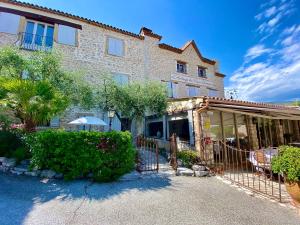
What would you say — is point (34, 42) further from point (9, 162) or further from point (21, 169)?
point (21, 169)

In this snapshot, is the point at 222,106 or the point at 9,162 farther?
the point at 222,106

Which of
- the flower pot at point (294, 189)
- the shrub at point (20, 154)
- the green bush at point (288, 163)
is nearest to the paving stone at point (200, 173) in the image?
the green bush at point (288, 163)

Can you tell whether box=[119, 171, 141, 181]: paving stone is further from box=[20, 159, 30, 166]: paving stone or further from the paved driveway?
box=[20, 159, 30, 166]: paving stone

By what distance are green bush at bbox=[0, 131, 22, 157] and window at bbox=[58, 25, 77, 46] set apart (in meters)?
10.6

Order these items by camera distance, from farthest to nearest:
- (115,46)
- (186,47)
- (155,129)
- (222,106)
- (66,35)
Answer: (186,47)
(115,46)
(66,35)
(155,129)
(222,106)

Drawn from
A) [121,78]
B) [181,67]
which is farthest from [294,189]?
Result: [181,67]

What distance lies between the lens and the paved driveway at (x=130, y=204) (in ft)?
16.6

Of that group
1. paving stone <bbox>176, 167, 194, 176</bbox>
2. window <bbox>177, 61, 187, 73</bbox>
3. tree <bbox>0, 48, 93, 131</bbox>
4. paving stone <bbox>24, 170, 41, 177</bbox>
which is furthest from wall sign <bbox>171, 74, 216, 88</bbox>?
paving stone <bbox>24, 170, 41, 177</bbox>

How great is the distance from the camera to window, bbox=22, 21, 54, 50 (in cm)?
1615

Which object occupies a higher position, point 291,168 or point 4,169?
point 291,168

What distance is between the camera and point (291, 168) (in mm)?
5719

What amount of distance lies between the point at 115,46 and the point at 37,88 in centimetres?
1210

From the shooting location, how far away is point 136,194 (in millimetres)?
6793

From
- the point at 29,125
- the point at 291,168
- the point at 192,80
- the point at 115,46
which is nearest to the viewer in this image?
the point at 291,168
